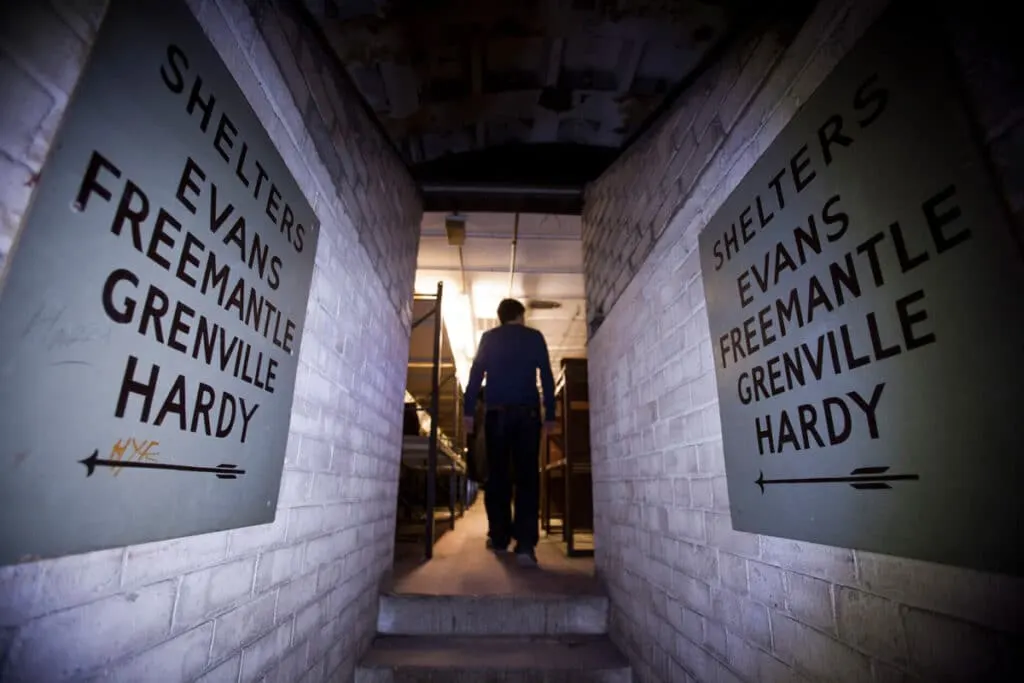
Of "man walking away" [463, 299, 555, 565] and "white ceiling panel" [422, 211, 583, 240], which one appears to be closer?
"man walking away" [463, 299, 555, 565]

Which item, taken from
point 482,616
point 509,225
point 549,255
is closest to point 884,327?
point 482,616

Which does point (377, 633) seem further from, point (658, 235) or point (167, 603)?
point (658, 235)

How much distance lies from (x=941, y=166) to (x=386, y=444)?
2.48 metres

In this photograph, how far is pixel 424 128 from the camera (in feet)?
8.38

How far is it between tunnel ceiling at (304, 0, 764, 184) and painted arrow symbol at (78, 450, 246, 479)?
5.32ft

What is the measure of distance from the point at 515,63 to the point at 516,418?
2.22 metres

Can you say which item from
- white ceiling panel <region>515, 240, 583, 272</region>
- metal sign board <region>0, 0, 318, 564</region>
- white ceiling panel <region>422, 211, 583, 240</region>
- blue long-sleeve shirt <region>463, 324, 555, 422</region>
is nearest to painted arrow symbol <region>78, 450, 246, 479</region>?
metal sign board <region>0, 0, 318, 564</region>

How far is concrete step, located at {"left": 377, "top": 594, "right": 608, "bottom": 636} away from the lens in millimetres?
2252

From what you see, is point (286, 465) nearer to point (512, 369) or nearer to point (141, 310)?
point (141, 310)

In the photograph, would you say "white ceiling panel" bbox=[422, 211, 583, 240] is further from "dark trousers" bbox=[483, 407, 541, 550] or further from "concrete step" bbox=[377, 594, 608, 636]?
"concrete step" bbox=[377, 594, 608, 636]

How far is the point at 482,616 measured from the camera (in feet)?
7.43

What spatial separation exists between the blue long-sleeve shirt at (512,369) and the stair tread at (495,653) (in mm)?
1451

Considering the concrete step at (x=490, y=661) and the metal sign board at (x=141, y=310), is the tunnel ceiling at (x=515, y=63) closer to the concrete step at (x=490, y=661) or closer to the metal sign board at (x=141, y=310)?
the metal sign board at (x=141, y=310)

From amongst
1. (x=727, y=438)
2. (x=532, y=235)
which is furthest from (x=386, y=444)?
(x=532, y=235)
